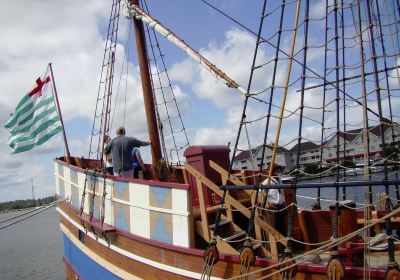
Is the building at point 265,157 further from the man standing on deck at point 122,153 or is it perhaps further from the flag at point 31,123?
the flag at point 31,123

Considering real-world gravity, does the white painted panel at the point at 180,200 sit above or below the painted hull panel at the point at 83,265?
above

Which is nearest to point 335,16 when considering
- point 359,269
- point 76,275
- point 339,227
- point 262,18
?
point 262,18

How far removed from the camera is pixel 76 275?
10680mm

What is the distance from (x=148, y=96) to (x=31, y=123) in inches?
129

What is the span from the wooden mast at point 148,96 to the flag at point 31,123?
2.54 metres

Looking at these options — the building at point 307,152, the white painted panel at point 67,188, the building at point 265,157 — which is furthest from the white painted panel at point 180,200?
the white painted panel at point 67,188

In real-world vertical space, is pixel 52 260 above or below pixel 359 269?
below

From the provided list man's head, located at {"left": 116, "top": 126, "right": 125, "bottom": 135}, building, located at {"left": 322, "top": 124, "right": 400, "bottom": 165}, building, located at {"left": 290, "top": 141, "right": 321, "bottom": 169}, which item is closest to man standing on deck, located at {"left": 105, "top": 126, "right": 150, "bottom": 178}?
man's head, located at {"left": 116, "top": 126, "right": 125, "bottom": 135}

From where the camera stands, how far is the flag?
11.0 m

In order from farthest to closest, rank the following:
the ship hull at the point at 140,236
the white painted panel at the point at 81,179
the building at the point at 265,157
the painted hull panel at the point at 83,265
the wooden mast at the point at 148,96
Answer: the wooden mast at the point at 148,96 → the white painted panel at the point at 81,179 → the painted hull panel at the point at 83,265 → the building at the point at 265,157 → the ship hull at the point at 140,236

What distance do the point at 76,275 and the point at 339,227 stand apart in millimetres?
7808

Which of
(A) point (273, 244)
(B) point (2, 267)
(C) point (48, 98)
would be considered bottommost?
(B) point (2, 267)

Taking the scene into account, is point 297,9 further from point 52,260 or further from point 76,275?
point 52,260

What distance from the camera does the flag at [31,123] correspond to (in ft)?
36.2
